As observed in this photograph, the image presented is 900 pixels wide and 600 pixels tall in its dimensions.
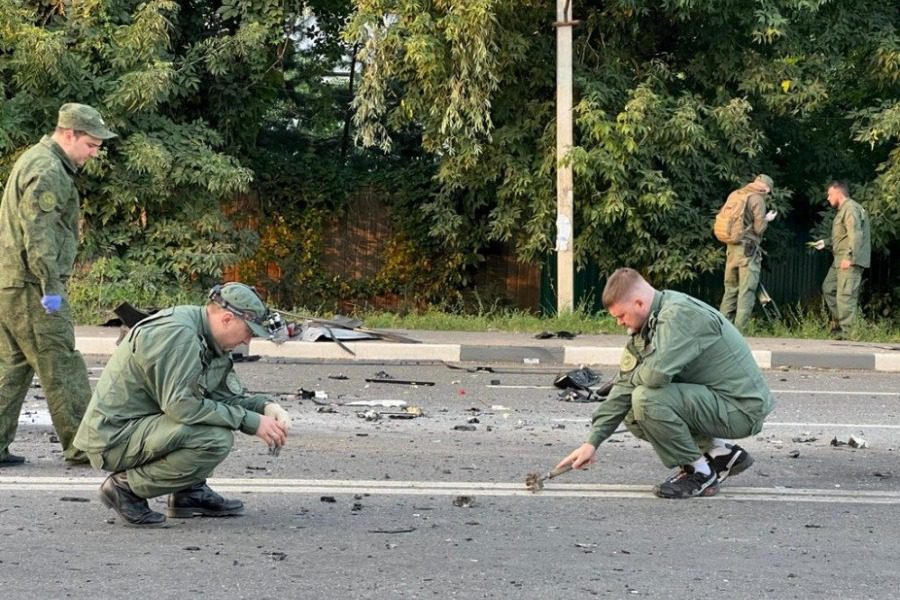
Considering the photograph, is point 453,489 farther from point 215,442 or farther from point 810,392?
point 810,392

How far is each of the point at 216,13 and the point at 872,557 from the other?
45.1 feet

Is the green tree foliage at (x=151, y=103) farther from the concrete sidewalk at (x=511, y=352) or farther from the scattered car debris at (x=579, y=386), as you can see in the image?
the scattered car debris at (x=579, y=386)

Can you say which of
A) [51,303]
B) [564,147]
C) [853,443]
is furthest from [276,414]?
[564,147]

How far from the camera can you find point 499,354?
13195 millimetres

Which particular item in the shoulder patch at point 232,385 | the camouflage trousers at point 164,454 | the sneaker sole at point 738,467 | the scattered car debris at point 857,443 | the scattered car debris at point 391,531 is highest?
the shoulder patch at point 232,385

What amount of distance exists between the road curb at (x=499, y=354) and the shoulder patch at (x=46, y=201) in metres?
6.24

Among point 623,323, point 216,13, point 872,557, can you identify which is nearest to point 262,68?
point 216,13

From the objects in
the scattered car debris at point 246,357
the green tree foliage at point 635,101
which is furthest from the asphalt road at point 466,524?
the green tree foliage at point 635,101

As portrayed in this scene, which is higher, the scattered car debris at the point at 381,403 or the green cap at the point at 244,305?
the green cap at the point at 244,305

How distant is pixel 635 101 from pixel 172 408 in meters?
11.2

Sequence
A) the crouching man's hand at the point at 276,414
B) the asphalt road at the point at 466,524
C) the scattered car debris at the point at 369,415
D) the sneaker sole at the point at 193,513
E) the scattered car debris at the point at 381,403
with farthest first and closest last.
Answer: the scattered car debris at the point at 381,403 → the scattered car debris at the point at 369,415 → the sneaker sole at the point at 193,513 → the crouching man's hand at the point at 276,414 → the asphalt road at the point at 466,524

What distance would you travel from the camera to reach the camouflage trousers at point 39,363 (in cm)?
664

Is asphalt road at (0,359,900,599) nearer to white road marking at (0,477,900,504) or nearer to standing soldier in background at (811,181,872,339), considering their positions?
white road marking at (0,477,900,504)

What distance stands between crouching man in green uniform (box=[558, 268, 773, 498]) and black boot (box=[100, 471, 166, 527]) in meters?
1.94
